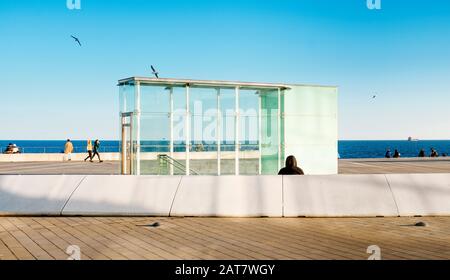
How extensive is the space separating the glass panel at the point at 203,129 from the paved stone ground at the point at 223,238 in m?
8.90

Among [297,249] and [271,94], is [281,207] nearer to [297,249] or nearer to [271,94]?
[297,249]

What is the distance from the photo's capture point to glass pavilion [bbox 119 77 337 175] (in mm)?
17281

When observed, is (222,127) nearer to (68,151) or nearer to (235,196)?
(235,196)

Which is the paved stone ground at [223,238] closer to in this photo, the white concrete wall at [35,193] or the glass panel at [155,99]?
the white concrete wall at [35,193]

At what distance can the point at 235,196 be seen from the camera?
9.95 meters

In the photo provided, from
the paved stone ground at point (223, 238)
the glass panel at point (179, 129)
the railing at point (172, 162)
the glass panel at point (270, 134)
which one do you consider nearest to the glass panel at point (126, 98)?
the glass panel at point (179, 129)

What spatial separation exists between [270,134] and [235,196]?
32.8 ft

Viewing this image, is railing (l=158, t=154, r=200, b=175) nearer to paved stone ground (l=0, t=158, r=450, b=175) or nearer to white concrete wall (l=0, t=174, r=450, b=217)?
paved stone ground (l=0, t=158, r=450, b=175)

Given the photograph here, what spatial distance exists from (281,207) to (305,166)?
10.8m

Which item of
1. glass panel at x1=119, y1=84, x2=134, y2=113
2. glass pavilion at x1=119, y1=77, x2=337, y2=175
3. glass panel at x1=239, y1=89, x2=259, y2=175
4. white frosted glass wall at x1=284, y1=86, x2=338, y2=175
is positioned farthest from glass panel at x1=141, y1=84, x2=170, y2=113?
white frosted glass wall at x1=284, y1=86, x2=338, y2=175

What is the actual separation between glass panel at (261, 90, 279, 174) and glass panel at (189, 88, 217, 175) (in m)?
2.09

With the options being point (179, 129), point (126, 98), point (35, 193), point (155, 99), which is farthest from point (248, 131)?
point (35, 193)
